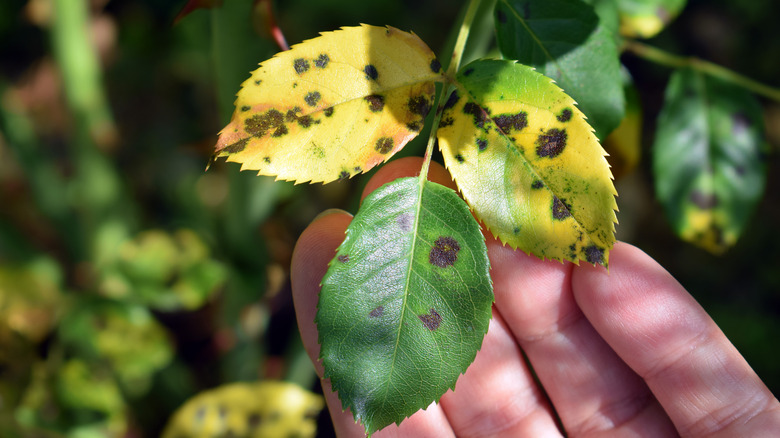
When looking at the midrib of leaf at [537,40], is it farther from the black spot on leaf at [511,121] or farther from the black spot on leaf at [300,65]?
the black spot on leaf at [300,65]

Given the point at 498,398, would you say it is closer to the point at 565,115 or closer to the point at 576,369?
the point at 576,369

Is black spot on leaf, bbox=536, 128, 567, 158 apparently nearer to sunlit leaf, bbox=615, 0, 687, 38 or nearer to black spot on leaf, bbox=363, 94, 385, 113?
black spot on leaf, bbox=363, 94, 385, 113

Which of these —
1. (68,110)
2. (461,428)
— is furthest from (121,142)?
(461,428)

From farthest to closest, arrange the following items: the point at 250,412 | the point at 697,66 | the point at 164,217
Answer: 1. the point at 164,217
2. the point at 250,412
3. the point at 697,66

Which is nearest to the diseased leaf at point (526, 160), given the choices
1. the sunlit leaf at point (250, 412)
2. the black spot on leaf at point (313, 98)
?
the black spot on leaf at point (313, 98)

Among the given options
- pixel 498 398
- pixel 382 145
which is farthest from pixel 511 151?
pixel 498 398

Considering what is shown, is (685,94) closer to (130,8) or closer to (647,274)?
(647,274)

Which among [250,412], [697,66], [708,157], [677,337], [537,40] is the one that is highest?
[537,40]
